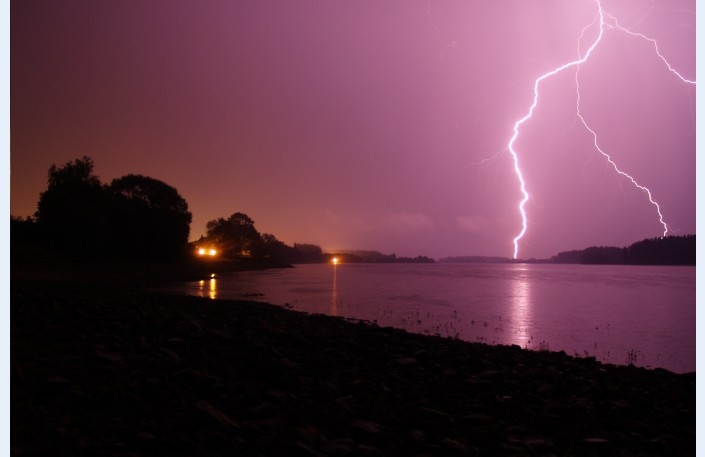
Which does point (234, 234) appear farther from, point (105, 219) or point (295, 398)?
point (295, 398)

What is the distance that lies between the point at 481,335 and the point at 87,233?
44780 mm

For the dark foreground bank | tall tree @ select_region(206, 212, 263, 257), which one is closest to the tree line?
the dark foreground bank

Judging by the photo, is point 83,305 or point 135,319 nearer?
point 135,319

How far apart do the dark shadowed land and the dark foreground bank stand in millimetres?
24

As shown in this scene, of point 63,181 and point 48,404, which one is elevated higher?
point 63,181

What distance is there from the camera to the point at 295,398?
256 inches

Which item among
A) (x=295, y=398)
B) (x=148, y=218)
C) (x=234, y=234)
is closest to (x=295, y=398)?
(x=295, y=398)

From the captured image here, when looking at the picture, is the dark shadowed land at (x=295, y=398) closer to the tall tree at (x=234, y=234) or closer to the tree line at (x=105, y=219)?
the tree line at (x=105, y=219)

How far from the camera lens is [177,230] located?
68.6m

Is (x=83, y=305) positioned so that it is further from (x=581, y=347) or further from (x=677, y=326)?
(x=677, y=326)

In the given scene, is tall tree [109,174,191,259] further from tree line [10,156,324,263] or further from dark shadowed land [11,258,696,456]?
dark shadowed land [11,258,696,456]
